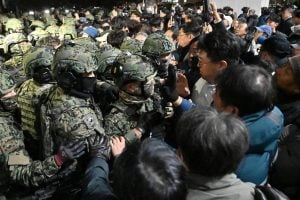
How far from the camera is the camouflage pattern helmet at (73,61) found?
3.03 m

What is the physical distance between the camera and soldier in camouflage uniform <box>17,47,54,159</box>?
352 cm

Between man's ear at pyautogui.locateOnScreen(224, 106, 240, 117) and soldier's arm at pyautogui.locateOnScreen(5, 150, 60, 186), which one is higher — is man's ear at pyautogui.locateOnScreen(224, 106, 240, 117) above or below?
above

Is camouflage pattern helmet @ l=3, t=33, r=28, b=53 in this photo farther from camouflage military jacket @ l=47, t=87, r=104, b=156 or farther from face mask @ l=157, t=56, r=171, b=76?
camouflage military jacket @ l=47, t=87, r=104, b=156

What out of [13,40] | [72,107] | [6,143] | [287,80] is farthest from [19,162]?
[13,40]

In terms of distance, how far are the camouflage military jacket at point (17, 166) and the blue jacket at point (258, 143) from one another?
126cm

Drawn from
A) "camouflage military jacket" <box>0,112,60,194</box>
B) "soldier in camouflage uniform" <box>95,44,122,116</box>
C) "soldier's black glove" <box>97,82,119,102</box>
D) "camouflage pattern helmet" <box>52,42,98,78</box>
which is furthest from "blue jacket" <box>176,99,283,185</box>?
"soldier's black glove" <box>97,82,119,102</box>

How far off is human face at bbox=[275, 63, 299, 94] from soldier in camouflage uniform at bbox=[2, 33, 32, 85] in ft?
11.9

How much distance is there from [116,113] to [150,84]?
0.39 metres

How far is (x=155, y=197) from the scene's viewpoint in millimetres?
1522

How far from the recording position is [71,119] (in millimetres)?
2781

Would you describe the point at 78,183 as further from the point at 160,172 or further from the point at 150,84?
the point at 160,172

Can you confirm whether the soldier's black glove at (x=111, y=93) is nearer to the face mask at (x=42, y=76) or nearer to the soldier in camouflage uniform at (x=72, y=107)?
the face mask at (x=42, y=76)

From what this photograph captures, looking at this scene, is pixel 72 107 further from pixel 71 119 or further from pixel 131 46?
pixel 131 46

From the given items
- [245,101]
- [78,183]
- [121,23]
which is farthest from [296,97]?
[121,23]
